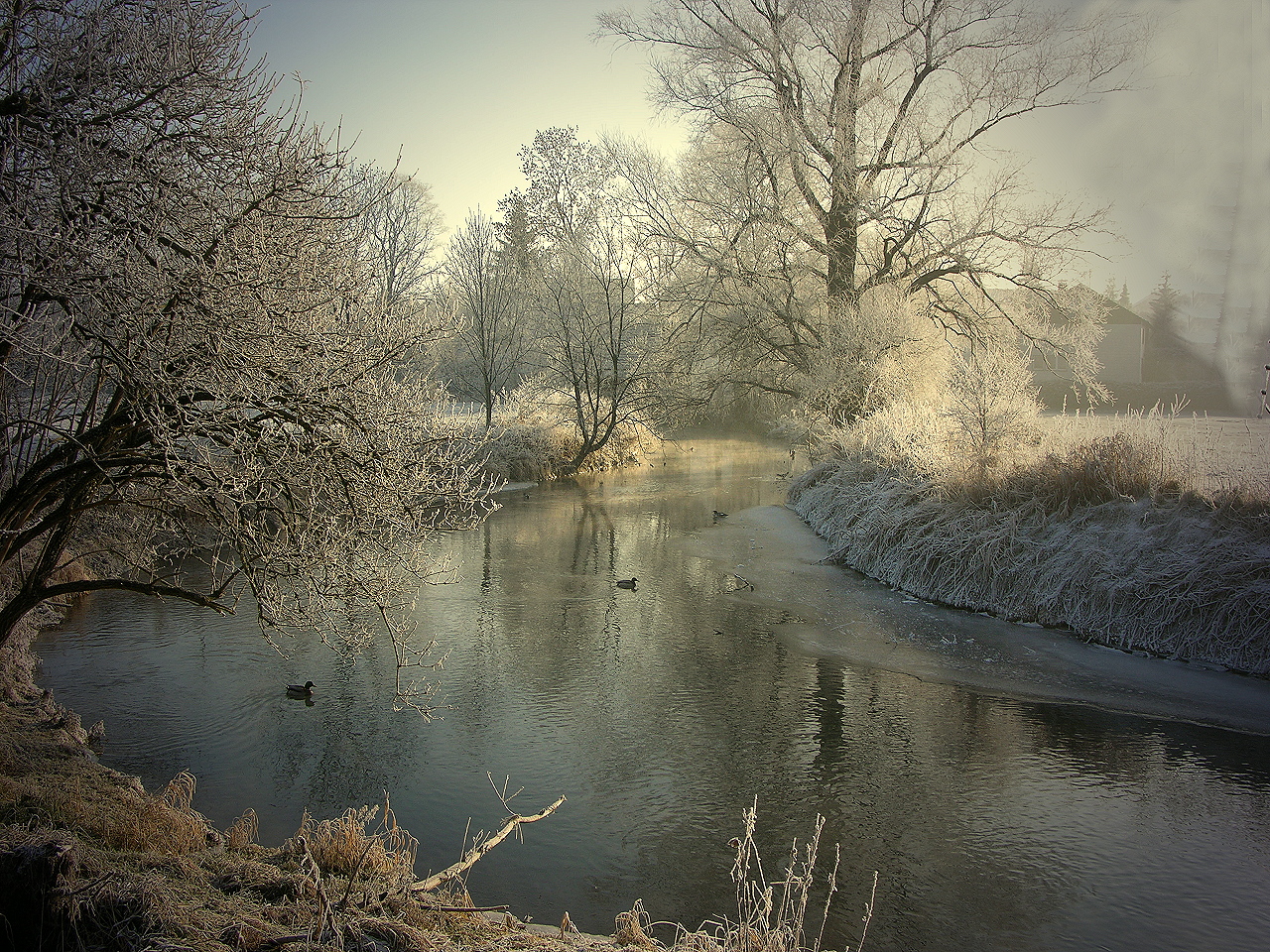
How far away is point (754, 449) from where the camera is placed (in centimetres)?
2825

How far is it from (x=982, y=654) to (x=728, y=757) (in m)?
3.80

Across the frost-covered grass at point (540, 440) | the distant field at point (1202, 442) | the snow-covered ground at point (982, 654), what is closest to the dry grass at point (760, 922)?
the snow-covered ground at point (982, 654)

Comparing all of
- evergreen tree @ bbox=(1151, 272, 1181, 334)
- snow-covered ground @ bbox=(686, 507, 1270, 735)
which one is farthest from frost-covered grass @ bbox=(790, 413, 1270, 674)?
evergreen tree @ bbox=(1151, 272, 1181, 334)

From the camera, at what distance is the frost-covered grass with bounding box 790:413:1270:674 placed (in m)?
8.30

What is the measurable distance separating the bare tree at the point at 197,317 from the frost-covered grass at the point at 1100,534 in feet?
24.6

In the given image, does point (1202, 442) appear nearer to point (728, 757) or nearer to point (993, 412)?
point (993, 412)

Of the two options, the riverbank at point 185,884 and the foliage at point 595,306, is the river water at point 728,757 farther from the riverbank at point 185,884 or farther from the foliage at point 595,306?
the foliage at point 595,306

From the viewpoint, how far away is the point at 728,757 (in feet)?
20.5

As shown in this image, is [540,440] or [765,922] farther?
[540,440]

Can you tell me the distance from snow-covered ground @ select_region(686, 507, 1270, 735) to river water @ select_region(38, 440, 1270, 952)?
0.17 ft

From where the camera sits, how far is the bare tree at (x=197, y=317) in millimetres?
4008

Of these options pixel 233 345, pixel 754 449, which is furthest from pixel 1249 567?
pixel 754 449

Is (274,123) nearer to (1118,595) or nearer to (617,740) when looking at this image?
(617,740)

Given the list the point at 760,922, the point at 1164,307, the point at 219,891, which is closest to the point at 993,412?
the point at 1164,307
